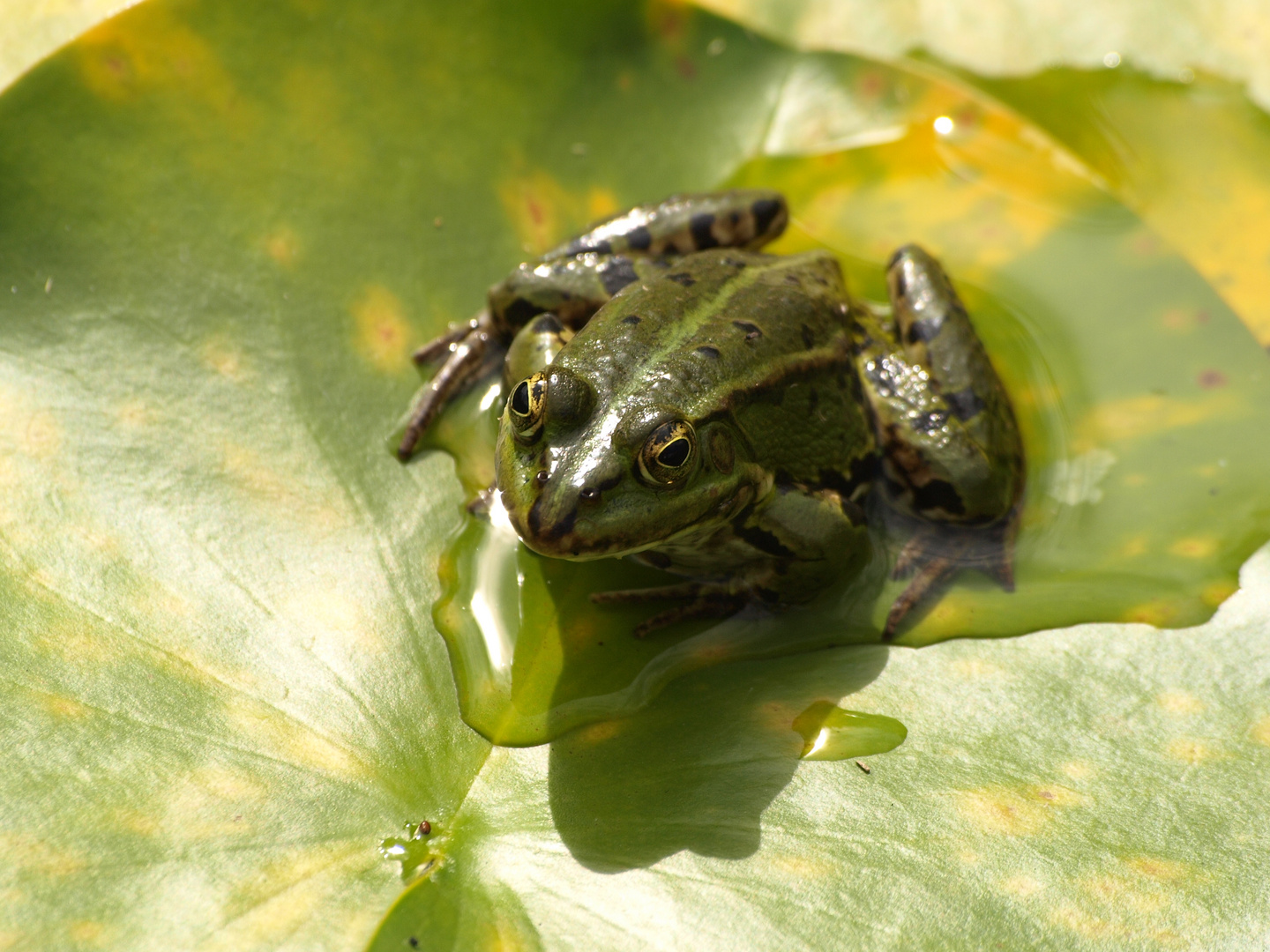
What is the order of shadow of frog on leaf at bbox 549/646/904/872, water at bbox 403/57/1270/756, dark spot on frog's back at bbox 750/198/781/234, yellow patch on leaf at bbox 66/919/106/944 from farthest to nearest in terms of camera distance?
dark spot on frog's back at bbox 750/198/781/234
water at bbox 403/57/1270/756
shadow of frog on leaf at bbox 549/646/904/872
yellow patch on leaf at bbox 66/919/106/944

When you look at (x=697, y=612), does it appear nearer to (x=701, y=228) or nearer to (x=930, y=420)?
(x=930, y=420)

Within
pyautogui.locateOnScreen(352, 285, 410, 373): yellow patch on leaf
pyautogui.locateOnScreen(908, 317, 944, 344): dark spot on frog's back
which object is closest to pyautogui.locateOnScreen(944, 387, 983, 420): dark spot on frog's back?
pyautogui.locateOnScreen(908, 317, 944, 344): dark spot on frog's back

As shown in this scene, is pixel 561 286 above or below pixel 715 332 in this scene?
below

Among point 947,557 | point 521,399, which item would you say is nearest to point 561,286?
point 521,399

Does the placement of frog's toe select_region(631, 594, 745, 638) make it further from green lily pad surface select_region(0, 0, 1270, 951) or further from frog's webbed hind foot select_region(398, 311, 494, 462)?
frog's webbed hind foot select_region(398, 311, 494, 462)

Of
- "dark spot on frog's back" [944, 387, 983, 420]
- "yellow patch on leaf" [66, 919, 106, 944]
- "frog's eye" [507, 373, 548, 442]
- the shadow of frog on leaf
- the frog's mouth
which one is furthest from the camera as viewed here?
"dark spot on frog's back" [944, 387, 983, 420]

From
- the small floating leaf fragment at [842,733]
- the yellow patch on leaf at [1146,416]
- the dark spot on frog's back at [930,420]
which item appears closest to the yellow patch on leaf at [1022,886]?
the small floating leaf fragment at [842,733]

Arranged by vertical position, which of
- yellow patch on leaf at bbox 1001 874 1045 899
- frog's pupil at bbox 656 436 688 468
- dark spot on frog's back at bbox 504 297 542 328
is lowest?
yellow patch on leaf at bbox 1001 874 1045 899

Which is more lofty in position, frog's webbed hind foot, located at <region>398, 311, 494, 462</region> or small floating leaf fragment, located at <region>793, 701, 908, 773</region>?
frog's webbed hind foot, located at <region>398, 311, 494, 462</region>
